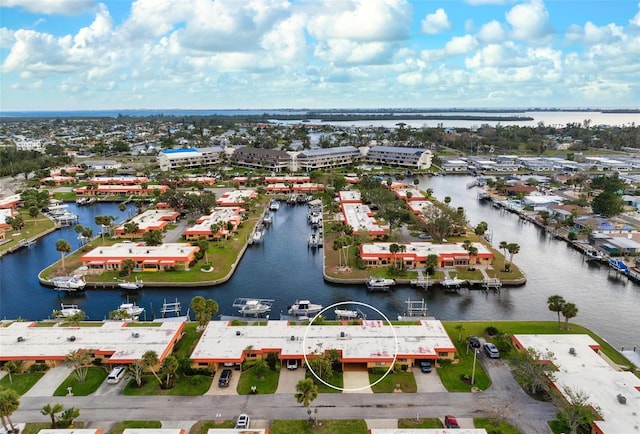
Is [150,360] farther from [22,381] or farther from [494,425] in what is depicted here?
[494,425]

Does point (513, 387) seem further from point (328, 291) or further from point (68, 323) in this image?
point (68, 323)

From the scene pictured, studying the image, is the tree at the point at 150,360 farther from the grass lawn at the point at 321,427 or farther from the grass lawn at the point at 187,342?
the grass lawn at the point at 321,427

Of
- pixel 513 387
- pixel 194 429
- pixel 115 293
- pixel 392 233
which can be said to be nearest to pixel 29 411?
pixel 194 429

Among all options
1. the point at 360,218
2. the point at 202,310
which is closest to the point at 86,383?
the point at 202,310

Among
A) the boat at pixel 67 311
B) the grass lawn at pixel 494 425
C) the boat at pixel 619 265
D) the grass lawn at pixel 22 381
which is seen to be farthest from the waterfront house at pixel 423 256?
the grass lawn at pixel 22 381

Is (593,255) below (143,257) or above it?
below

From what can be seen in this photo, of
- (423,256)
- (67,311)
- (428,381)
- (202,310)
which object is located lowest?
(428,381)

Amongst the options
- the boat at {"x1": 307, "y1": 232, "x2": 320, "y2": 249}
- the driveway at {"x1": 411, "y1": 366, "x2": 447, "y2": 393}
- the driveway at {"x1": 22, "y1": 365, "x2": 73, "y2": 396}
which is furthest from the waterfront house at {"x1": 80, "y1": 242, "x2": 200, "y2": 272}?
the driveway at {"x1": 411, "y1": 366, "x2": 447, "y2": 393}

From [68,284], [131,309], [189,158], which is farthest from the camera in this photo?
[189,158]
